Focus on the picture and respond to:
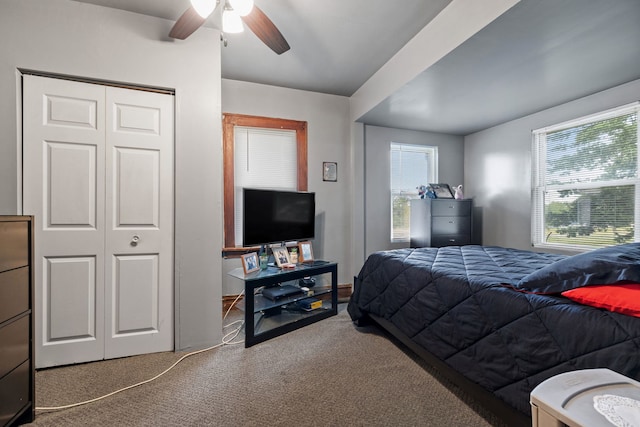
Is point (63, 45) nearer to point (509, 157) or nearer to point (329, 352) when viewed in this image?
point (329, 352)

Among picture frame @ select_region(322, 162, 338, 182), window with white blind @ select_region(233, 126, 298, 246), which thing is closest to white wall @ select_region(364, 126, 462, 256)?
picture frame @ select_region(322, 162, 338, 182)

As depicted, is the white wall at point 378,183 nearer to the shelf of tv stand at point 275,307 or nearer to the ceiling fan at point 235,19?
the shelf of tv stand at point 275,307

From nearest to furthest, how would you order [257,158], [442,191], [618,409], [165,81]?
[618,409] < [165,81] < [257,158] < [442,191]

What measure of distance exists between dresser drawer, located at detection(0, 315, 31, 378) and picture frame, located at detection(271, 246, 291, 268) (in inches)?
67.1

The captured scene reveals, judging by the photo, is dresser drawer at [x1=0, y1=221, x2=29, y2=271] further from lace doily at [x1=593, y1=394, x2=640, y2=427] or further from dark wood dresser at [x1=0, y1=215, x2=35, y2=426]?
lace doily at [x1=593, y1=394, x2=640, y2=427]

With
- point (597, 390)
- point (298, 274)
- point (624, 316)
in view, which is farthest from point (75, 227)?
point (624, 316)

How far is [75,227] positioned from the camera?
2.05 meters

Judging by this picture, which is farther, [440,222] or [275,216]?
[440,222]

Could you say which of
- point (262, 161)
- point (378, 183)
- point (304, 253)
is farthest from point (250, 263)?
point (378, 183)

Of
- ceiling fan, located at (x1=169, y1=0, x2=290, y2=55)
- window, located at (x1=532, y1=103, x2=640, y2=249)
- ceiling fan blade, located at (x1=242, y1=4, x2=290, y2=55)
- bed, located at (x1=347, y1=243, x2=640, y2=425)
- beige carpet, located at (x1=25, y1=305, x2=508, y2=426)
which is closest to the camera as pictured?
bed, located at (x1=347, y1=243, x2=640, y2=425)

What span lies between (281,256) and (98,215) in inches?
59.1

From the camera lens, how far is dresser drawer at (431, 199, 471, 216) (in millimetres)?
3645

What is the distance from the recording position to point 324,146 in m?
3.67

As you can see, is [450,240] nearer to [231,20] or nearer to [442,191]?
[442,191]
